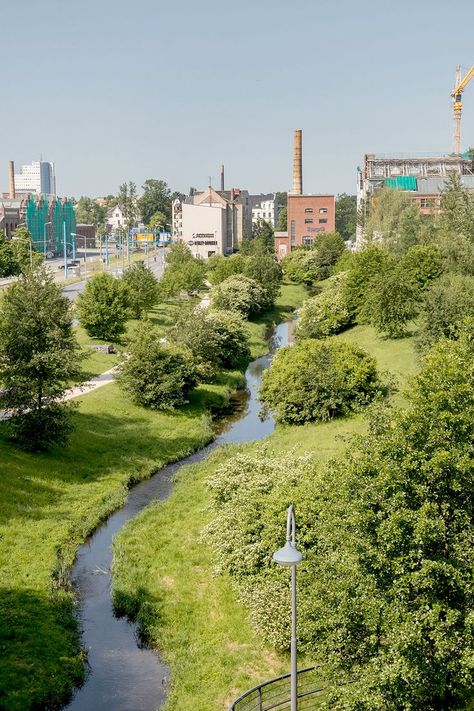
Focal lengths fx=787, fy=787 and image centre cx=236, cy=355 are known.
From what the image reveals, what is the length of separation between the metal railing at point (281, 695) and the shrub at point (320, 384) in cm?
2136

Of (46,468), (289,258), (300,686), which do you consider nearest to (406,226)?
(289,258)

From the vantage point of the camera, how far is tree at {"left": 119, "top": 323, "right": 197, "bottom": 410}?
141 ft

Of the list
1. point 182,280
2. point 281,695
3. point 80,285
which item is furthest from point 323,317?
point 281,695

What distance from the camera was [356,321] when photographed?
214 ft

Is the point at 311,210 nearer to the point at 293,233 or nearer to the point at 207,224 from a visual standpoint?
the point at 293,233

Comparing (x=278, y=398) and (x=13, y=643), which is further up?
(x=278, y=398)

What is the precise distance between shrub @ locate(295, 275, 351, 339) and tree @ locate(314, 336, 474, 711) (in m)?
44.1

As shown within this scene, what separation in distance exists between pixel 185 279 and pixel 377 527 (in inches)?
2817

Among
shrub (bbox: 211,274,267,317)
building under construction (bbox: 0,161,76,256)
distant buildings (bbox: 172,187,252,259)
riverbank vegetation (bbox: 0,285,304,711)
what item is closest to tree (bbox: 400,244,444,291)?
shrub (bbox: 211,274,267,317)

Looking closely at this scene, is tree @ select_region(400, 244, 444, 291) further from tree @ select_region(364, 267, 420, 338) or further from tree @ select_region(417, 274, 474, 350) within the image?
tree @ select_region(417, 274, 474, 350)

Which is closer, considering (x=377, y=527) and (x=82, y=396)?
(x=377, y=527)

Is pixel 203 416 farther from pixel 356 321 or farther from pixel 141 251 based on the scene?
pixel 141 251

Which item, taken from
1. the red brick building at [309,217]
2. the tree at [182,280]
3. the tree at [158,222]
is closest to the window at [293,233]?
the red brick building at [309,217]

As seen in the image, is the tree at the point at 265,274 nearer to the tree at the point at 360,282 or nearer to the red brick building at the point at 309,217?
the tree at the point at 360,282
